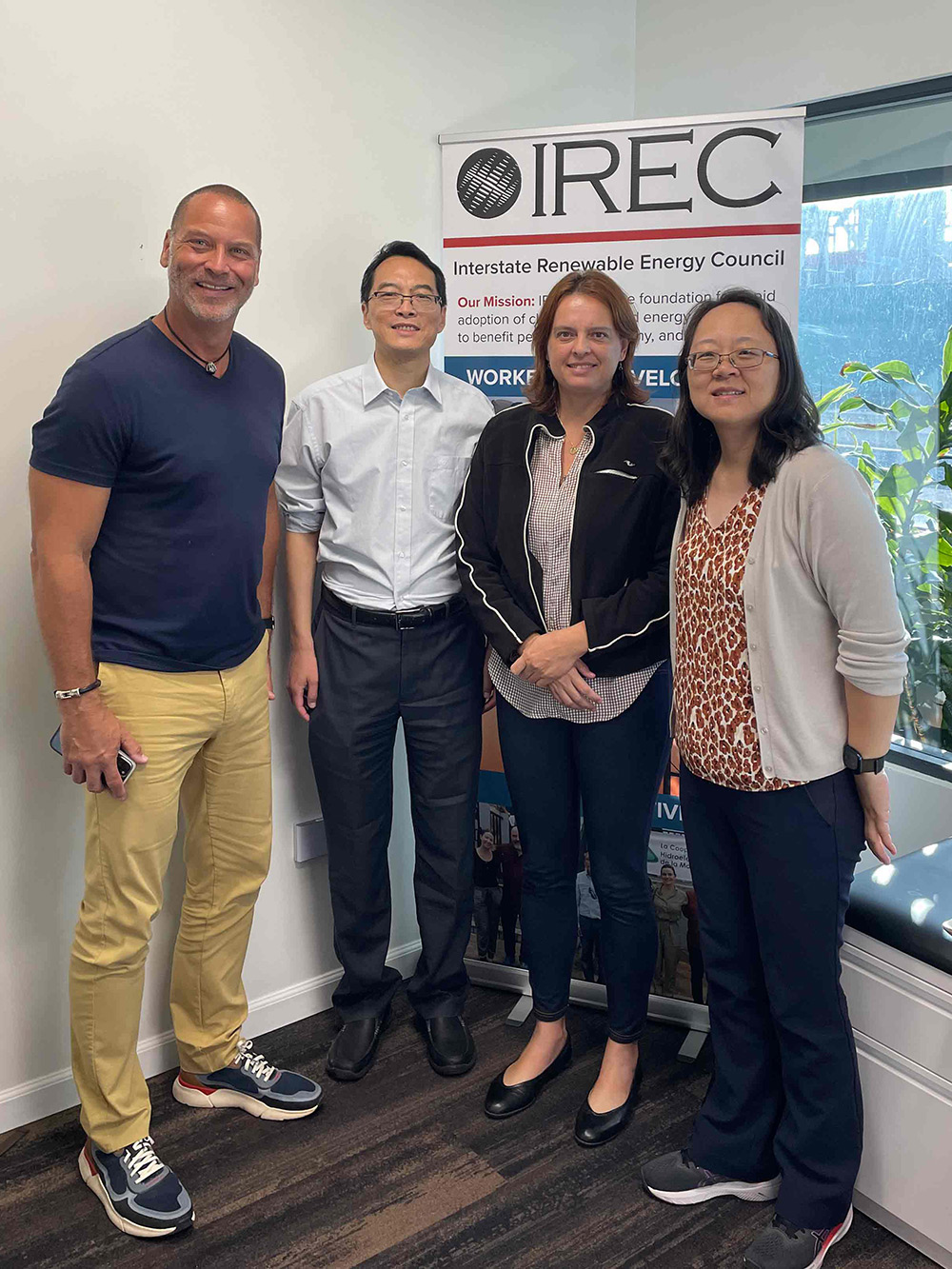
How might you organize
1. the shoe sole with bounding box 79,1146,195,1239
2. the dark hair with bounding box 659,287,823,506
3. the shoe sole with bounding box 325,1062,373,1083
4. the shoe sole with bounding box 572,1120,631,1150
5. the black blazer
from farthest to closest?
1. the shoe sole with bounding box 325,1062,373,1083
2. the shoe sole with bounding box 572,1120,631,1150
3. the black blazer
4. the shoe sole with bounding box 79,1146,195,1239
5. the dark hair with bounding box 659,287,823,506

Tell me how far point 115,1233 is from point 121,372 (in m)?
1.61

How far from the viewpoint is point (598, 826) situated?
2250mm

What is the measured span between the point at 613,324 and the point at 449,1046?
169cm

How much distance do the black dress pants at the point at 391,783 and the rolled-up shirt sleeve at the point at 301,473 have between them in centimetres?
21

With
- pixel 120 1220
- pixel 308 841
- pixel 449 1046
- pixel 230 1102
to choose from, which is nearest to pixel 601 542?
pixel 308 841

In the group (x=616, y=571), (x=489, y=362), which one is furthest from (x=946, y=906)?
(x=489, y=362)

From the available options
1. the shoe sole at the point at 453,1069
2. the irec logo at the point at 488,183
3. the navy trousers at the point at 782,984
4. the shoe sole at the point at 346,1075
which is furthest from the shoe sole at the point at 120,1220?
the irec logo at the point at 488,183

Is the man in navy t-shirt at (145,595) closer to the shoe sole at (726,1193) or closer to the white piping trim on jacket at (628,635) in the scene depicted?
the white piping trim on jacket at (628,635)

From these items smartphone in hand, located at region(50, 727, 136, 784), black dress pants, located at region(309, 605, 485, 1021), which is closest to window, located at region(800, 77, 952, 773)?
black dress pants, located at region(309, 605, 485, 1021)

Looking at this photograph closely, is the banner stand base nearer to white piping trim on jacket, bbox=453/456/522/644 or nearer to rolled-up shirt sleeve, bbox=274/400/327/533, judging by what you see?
white piping trim on jacket, bbox=453/456/522/644

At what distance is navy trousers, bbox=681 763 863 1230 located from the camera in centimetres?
180

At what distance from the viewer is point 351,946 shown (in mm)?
2633

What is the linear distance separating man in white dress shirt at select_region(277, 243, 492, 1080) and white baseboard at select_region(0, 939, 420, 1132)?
259 millimetres

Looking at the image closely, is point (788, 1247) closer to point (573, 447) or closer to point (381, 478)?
point (573, 447)
